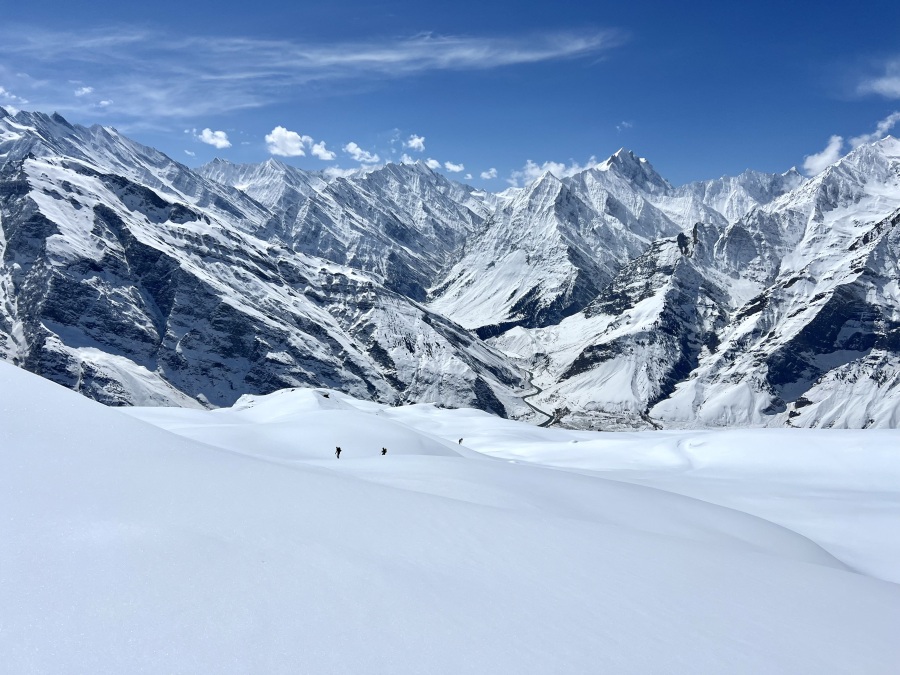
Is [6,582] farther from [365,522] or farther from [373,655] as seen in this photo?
[365,522]

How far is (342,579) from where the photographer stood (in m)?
8.78

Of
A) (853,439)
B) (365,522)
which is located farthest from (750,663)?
(853,439)

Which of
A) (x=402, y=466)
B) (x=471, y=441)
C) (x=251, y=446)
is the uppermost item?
(x=402, y=466)

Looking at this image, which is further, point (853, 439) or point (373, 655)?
point (853, 439)

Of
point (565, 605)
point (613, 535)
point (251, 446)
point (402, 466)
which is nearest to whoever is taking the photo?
point (565, 605)

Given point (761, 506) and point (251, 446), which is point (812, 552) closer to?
point (761, 506)

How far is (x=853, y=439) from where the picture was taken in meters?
45.5

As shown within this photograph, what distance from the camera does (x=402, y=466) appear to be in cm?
2158

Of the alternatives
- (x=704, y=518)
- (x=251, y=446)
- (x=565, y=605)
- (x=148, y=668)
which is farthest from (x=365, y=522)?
(x=251, y=446)

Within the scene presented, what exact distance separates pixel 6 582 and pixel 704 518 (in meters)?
19.7

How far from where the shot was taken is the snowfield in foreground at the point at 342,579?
22.7 ft

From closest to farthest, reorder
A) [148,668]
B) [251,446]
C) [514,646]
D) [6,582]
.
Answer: [148,668], [6,582], [514,646], [251,446]

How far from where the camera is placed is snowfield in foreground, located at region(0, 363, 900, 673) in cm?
692

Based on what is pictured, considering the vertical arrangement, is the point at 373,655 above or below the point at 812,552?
above
